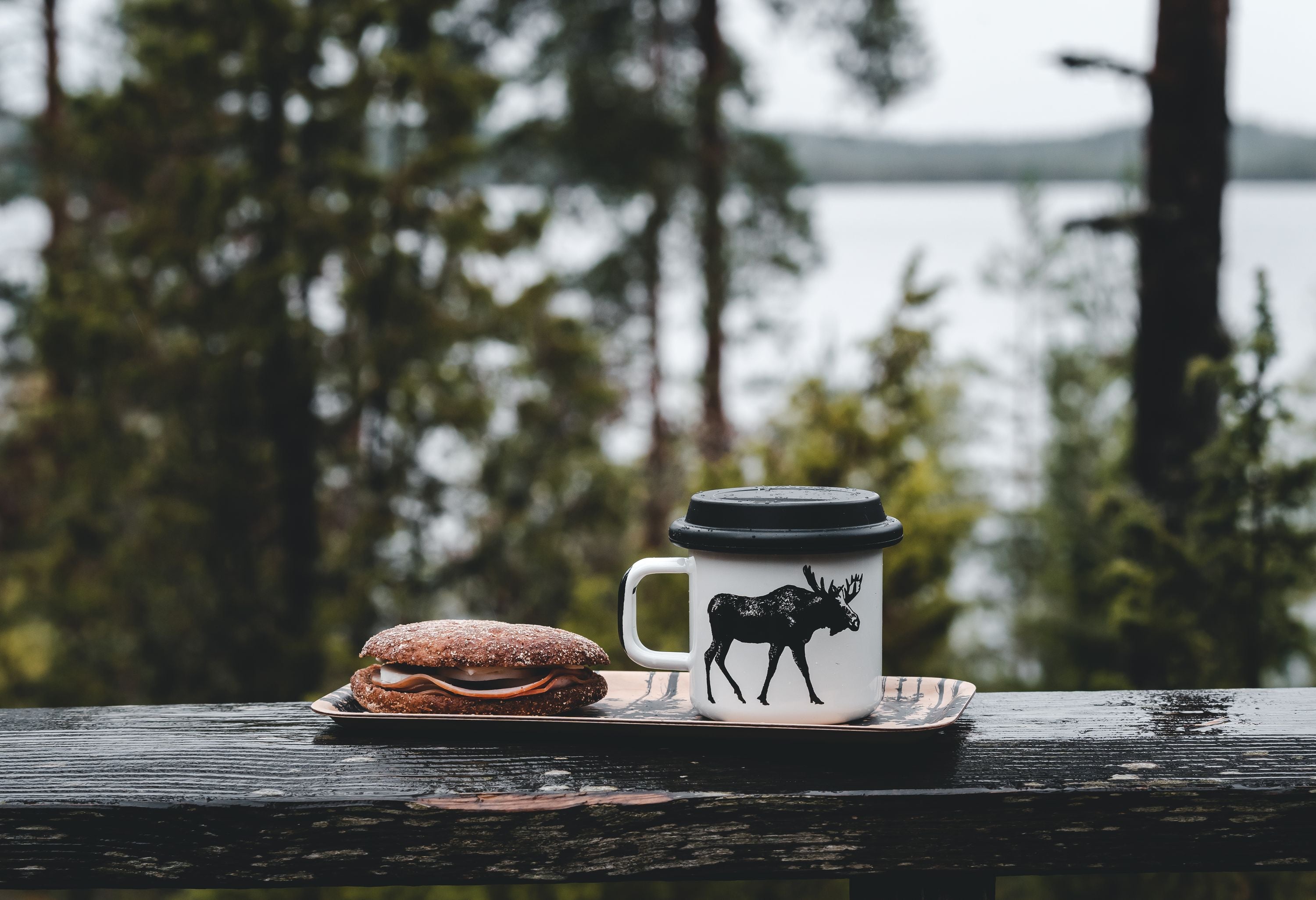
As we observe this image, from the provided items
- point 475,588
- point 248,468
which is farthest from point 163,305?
point 475,588

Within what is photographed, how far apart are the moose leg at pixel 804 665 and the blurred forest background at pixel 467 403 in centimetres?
184

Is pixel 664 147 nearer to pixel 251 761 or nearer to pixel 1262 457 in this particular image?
pixel 1262 457

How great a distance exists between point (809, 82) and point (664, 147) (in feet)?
4.60

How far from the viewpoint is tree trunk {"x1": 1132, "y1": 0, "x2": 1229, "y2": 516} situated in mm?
3949

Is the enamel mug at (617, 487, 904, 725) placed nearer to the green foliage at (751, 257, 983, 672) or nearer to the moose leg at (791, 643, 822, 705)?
the moose leg at (791, 643, 822, 705)

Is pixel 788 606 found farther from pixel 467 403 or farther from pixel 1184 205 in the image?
pixel 467 403

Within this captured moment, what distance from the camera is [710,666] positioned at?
106cm

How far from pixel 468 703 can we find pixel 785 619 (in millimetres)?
351

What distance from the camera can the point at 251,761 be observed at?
1010 millimetres

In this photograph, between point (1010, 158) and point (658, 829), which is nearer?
point (658, 829)

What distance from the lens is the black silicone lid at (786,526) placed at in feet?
3.33

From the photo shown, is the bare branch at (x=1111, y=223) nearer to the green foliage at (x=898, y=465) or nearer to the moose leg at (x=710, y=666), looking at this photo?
the green foliage at (x=898, y=465)

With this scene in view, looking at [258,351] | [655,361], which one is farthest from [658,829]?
[655,361]

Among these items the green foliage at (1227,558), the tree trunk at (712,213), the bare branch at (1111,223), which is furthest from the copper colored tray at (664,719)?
the tree trunk at (712,213)
